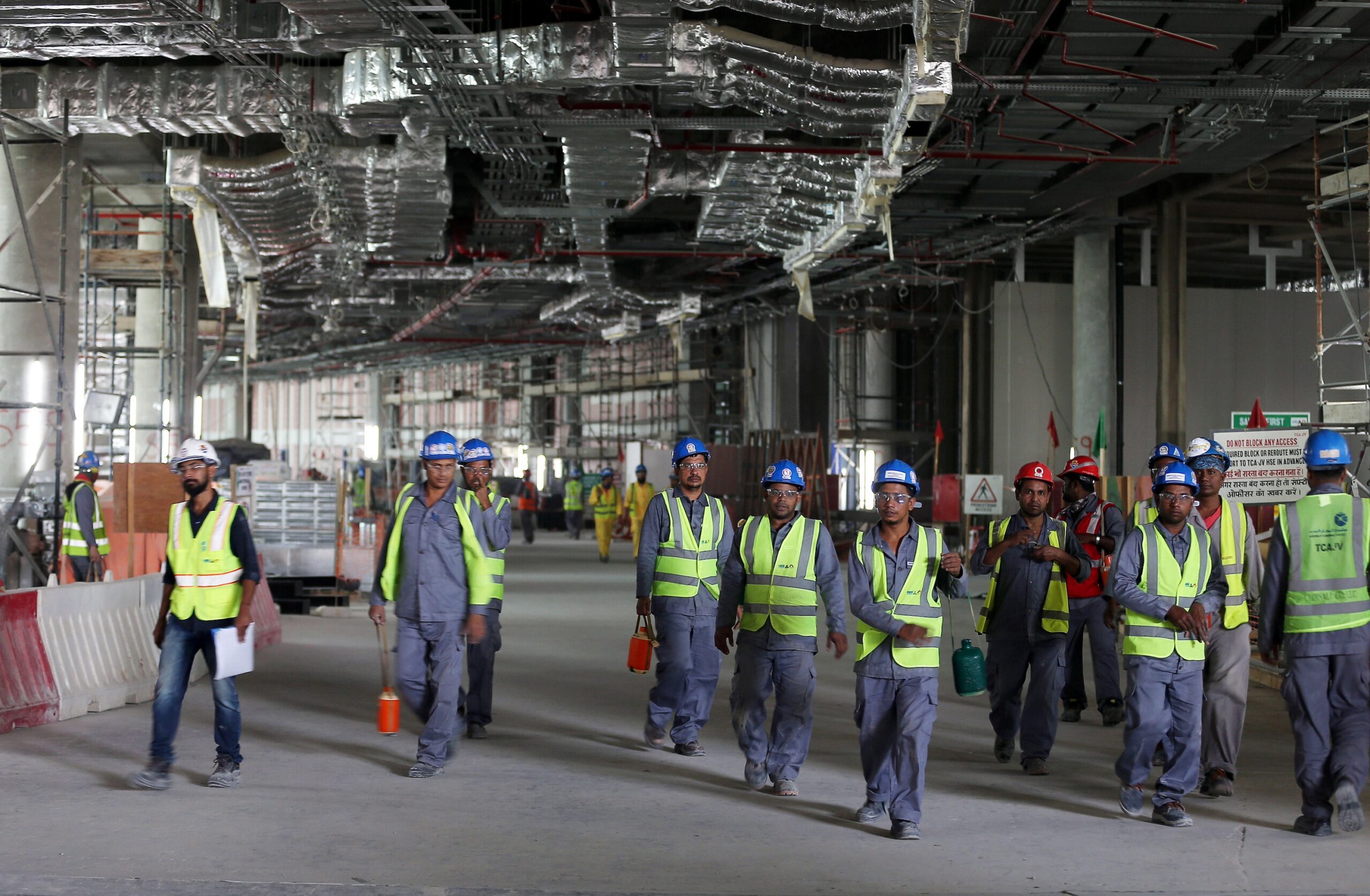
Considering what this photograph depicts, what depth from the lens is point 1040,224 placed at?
21266 millimetres

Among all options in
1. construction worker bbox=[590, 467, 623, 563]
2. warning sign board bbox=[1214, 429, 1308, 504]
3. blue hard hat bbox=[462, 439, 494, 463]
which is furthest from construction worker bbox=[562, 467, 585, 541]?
blue hard hat bbox=[462, 439, 494, 463]

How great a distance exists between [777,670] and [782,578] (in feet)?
1.64

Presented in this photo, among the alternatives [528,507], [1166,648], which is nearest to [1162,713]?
[1166,648]

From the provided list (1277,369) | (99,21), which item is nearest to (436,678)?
(99,21)

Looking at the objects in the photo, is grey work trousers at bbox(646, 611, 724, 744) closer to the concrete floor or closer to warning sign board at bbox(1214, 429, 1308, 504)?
the concrete floor

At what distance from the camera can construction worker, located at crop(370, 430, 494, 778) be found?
25.7 ft

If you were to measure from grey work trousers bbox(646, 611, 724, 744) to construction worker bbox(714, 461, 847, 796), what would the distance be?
80 cm

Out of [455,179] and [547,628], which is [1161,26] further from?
[455,179]

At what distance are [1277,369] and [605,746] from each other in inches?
715

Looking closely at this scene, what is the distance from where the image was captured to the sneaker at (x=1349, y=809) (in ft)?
21.4

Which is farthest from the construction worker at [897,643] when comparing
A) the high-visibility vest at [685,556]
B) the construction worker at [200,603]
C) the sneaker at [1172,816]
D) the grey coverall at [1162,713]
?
the construction worker at [200,603]

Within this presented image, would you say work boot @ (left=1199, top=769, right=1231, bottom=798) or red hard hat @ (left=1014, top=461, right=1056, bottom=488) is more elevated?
red hard hat @ (left=1014, top=461, right=1056, bottom=488)

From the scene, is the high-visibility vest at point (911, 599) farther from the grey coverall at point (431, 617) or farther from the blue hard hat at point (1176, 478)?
the grey coverall at point (431, 617)

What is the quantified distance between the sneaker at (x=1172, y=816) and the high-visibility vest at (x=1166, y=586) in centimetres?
75
